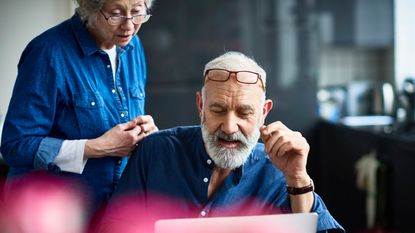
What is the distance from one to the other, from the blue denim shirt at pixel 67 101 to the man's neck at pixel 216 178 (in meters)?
0.31

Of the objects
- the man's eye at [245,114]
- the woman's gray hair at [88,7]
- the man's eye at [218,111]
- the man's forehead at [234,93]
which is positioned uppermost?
the woman's gray hair at [88,7]

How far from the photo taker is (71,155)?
1.60 metres

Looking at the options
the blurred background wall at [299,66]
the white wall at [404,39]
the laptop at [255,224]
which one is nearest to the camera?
the laptop at [255,224]

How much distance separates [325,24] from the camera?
5.02 meters

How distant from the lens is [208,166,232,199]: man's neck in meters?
1.61

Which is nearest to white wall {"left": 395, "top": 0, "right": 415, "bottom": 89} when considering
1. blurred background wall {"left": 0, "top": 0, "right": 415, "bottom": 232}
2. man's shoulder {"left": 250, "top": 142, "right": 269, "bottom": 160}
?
blurred background wall {"left": 0, "top": 0, "right": 415, "bottom": 232}

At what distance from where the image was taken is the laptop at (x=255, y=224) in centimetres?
111

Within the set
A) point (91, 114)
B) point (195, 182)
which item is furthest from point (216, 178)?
point (91, 114)

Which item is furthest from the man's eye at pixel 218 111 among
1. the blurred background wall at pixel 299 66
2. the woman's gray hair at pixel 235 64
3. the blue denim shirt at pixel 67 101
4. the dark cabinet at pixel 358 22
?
the dark cabinet at pixel 358 22

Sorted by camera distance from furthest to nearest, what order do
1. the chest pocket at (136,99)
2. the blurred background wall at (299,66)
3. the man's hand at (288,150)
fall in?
the blurred background wall at (299,66)
the chest pocket at (136,99)
the man's hand at (288,150)

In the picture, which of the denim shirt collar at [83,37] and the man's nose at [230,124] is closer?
the man's nose at [230,124]

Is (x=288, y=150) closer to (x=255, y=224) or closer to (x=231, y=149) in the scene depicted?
(x=231, y=149)

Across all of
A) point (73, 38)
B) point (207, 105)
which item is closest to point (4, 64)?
point (73, 38)

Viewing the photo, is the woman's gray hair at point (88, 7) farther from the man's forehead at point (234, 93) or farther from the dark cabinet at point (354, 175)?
the dark cabinet at point (354, 175)
